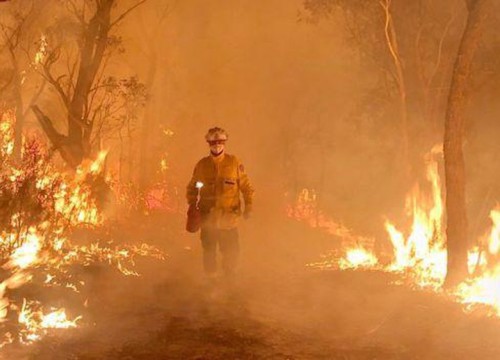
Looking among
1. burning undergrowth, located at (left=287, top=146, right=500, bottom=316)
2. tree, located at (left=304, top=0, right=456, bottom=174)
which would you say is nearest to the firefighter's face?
burning undergrowth, located at (left=287, top=146, right=500, bottom=316)

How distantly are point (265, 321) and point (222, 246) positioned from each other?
222 cm

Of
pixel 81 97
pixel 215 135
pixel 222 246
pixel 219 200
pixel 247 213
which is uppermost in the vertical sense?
pixel 81 97

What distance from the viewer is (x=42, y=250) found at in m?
7.43

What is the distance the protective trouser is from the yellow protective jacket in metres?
0.12

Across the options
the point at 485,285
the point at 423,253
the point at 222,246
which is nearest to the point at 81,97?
the point at 222,246

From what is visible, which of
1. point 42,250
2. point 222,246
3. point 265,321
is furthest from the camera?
point 222,246

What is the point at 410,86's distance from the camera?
15375 millimetres

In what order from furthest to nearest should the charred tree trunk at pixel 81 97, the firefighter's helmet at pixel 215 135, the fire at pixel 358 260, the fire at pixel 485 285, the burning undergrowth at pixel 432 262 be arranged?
the charred tree trunk at pixel 81 97 → the fire at pixel 358 260 → the firefighter's helmet at pixel 215 135 → the burning undergrowth at pixel 432 262 → the fire at pixel 485 285

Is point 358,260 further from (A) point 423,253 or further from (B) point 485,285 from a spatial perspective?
(B) point 485,285

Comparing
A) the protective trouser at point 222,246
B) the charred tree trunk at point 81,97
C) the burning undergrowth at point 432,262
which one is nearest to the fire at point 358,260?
the burning undergrowth at point 432,262

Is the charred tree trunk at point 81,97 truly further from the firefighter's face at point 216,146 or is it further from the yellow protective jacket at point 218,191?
the firefighter's face at point 216,146

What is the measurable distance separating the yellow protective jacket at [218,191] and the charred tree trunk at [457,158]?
9.91 ft

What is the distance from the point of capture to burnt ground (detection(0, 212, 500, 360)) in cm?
537

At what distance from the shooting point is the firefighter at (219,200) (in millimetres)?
8320
